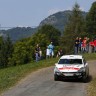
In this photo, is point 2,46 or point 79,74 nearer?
point 79,74

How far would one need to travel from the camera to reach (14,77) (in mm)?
30422

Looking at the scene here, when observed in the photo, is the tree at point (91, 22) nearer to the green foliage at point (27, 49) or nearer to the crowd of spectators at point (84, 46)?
the green foliage at point (27, 49)

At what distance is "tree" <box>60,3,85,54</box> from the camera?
10800 centimetres

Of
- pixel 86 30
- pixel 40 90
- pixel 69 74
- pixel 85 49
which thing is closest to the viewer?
pixel 40 90

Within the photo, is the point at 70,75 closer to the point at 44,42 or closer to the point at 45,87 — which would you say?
the point at 45,87

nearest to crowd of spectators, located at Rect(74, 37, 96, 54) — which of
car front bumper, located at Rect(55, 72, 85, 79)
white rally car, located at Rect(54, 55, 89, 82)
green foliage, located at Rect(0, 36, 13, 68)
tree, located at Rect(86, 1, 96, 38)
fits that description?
white rally car, located at Rect(54, 55, 89, 82)

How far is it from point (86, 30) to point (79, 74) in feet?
245

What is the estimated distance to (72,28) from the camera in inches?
4395

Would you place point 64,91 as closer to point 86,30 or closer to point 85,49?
point 85,49

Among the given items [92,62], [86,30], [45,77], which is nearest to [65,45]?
[86,30]

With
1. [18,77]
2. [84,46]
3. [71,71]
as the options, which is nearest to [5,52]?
[84,46]

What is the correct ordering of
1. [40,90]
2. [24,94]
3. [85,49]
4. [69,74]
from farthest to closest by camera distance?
[85,49]
[69,74]
[40,90]
[24,94]

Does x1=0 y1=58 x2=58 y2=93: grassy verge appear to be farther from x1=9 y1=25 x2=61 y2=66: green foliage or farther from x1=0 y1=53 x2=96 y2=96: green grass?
x1=9 y1=25 x2=61 y2=66: green foliage

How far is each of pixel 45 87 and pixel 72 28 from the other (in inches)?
3420
